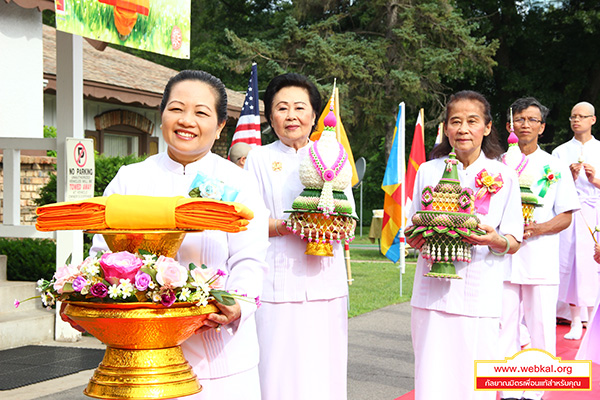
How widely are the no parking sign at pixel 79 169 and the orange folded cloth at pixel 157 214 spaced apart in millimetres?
5532

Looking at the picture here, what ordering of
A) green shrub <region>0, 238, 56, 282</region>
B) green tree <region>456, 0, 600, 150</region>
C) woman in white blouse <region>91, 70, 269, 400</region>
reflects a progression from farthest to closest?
green tree <region>456, 0, 600, 150</region> → green shrub <region>0, 238, 56, 282</region> → woman in white blouse <region>91, 70, 269, 400</region>

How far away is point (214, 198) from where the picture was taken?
105 inches

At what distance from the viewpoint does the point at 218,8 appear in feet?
111

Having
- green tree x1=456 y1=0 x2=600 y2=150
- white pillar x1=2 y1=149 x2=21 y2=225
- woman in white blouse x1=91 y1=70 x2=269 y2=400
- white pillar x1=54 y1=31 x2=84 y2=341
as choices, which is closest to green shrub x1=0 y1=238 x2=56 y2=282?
white pillar x1=2 y1=149 x2=21 y2=225

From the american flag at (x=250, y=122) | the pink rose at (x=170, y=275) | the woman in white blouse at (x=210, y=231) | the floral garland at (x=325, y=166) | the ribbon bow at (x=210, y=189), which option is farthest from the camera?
the american flag at (x=250, y=122)

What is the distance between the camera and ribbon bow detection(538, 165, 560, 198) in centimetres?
636

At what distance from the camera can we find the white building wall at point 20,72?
1108 cm

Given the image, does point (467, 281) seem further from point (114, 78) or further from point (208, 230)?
point (114, 78)

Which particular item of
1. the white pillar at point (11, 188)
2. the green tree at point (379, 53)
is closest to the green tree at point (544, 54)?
the green tree at point (379, 53)

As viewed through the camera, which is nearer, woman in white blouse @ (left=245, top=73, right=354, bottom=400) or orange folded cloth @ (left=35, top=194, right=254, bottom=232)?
orange folded cloth @ (left=35, top=194, right=254, bottom=232)

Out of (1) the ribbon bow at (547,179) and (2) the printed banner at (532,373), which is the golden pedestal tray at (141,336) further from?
(1) the ribbon bow at (547,179)

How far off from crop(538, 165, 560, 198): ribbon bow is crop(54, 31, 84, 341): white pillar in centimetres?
454

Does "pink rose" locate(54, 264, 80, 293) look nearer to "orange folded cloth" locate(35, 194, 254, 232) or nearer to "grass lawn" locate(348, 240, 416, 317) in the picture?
"orange folded cloth" locate(35, 194, 254, 232)

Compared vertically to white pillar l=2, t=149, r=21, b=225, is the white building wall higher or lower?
higher
